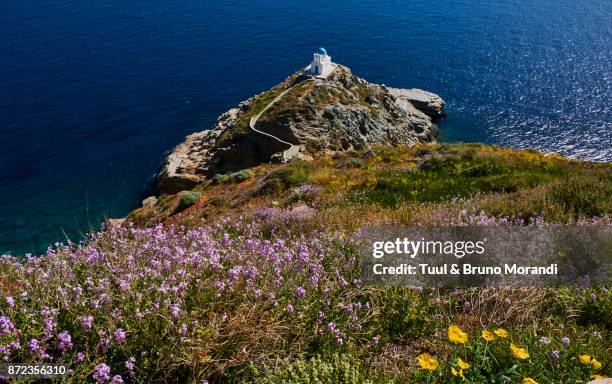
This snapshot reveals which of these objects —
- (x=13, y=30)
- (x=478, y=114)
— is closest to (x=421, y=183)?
(x=478, y=114)

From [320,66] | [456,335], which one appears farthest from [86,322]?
[320,66]

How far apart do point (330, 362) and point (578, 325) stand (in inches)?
118

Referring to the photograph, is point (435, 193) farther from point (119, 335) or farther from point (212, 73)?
point (212, 73)

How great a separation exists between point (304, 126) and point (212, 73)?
93.5 ft

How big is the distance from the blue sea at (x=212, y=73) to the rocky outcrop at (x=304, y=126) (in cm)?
323

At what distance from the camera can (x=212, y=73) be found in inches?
2852

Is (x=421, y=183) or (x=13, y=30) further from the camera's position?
(x=13, y=30)

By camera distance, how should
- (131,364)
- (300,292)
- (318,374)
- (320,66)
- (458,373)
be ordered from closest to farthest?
1. (458,373)
2. (131,364)
3. (318,374)
4. (300,292)
5. (320,66)

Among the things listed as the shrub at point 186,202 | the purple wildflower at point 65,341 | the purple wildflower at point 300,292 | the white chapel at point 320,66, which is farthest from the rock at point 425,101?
the purple wildflower at point 65,341

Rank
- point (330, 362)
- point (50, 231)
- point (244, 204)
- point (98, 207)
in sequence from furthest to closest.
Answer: point (98, 207) < point (50, 231) < point (244, 204) < point (330, 362)

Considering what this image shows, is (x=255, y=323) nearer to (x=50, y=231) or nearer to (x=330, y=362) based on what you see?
(x=330, y=362)

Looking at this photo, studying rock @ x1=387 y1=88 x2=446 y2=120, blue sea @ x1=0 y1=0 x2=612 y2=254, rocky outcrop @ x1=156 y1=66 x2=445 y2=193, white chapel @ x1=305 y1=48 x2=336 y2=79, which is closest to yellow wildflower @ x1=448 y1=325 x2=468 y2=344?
blue sea @ x1=0 y1=0 x2=612 y2=254

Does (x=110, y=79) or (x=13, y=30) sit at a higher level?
(x=13, y=30)

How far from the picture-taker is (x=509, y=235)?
23.5ft
